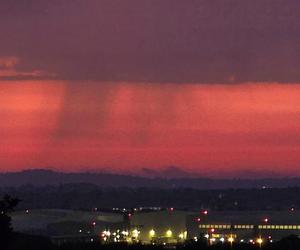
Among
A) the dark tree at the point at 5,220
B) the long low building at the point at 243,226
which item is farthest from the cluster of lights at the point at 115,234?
the dark tree at the point at 5,220

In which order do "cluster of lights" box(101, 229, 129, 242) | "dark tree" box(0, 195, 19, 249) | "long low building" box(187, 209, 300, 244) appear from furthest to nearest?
"long low building" box(187, 209, 300, 244)
"cluster of lights" box(101, 229, 129, 242)
"dark tree" box(0, 195, 19, 249)

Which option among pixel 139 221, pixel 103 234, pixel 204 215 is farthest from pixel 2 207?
pixel 204 215

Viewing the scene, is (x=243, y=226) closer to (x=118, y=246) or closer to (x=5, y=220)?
(x=118, y=246)

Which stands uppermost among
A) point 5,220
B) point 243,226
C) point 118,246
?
point 243,226

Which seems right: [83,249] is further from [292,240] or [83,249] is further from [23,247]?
[292,240]

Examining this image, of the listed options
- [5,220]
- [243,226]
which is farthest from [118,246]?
[243,226]

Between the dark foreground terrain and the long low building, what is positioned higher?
the long low building

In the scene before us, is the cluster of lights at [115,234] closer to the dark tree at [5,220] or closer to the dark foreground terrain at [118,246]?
the dark foreground terrain at [118,246]

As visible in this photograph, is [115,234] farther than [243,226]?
No

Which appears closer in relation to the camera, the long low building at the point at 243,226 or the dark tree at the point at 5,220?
the dark tree at the point at 5,220

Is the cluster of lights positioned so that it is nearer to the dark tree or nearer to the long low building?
the long low building

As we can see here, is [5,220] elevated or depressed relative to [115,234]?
depressed

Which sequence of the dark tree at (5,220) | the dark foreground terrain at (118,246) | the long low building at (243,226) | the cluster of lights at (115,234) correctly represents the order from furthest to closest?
the long low building at (243,226)
the cluster of lights at (115,234)
the dark foreground terrain at (118,246)
the dark tree at (5,220)

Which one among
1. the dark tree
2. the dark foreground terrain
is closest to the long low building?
the dark foreground terrain
